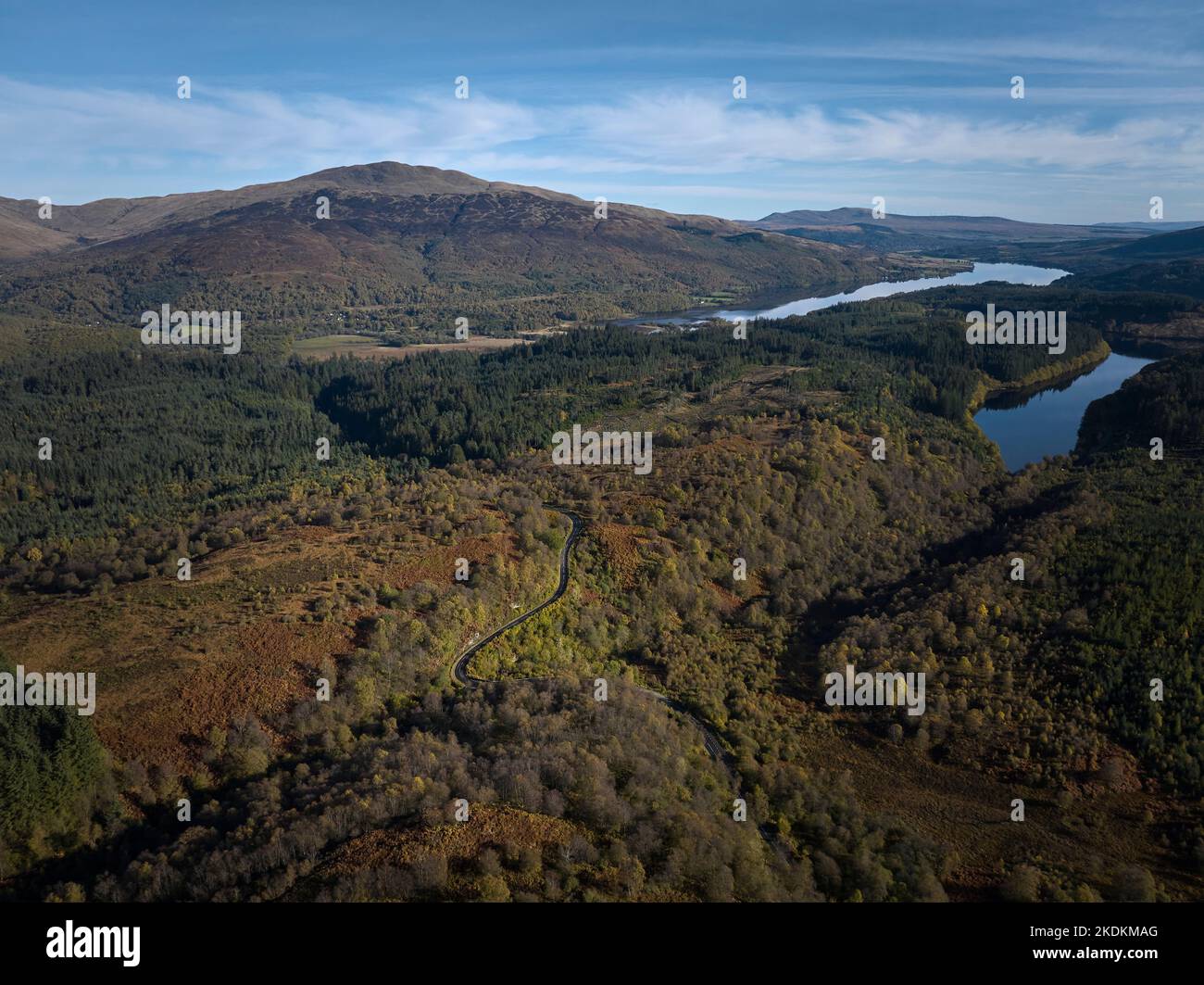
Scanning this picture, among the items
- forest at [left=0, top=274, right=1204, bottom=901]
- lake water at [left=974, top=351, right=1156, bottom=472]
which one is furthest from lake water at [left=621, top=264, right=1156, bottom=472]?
forest at [left=0, top=274, right=1204, bottom=901]

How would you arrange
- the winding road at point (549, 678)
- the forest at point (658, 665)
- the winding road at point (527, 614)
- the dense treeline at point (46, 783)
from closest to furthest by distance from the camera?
1. the forest at point (658, 665)
2. the dense treeline at point (46, 783)
3. the winding road at point (549, 678)
4. the winding road at point (527, 614)

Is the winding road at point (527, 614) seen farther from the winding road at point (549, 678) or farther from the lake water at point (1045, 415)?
the lake water at point (1045, 415)

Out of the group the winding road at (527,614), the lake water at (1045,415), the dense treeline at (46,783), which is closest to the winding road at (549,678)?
the winding road at (527,614)

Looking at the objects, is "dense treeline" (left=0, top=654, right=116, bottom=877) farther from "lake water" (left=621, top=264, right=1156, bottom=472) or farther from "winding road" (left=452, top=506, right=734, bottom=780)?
"lake water" (left=621, top=264, right=1156, bottom=472)

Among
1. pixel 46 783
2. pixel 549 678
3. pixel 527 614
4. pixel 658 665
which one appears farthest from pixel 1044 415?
pixel 46 783

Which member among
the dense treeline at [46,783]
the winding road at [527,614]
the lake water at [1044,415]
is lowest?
the dense treeline at [46,783]

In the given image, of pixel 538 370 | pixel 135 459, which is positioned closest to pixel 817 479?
pixel 538 370

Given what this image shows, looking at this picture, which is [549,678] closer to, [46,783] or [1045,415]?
[46,783]

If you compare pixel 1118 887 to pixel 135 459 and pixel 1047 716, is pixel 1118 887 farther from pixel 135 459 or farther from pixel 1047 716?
pixel 135 459

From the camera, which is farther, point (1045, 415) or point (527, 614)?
point (1045, 415)
